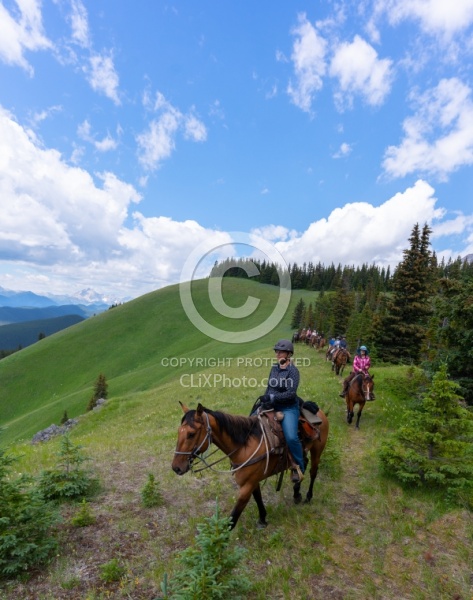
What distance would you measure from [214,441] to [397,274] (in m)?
23.2

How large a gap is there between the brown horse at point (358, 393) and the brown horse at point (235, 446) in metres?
8.14

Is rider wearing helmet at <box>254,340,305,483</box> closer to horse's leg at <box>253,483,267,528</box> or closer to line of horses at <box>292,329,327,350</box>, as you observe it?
horse's leg at <box>253,483,267,528</box>

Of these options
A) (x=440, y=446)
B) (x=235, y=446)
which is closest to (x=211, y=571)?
(x=235, y=446)

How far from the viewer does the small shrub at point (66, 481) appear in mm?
8547

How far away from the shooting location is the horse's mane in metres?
7.10

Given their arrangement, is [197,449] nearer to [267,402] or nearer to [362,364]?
[267,402]

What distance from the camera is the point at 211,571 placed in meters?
4.38

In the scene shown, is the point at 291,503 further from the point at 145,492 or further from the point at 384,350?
the point at 384,350

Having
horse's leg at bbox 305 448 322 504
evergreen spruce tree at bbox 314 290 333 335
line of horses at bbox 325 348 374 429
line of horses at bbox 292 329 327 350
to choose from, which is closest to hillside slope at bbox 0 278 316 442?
evergreen spruce tree at bbox 314 290 333 335

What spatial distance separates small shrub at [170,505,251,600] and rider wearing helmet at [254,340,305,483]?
3117 millimetres

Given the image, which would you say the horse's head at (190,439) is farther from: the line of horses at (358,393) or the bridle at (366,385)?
the bridle at (366,385)

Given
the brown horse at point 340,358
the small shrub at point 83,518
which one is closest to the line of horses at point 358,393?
the brown horse at point 340,358

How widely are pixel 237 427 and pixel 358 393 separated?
9.45 metres

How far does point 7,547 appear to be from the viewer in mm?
5852
